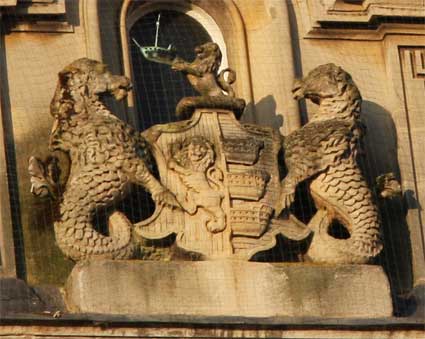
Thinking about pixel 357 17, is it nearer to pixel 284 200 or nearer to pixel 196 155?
pixel 284 200

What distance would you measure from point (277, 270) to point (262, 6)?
10.3 ft

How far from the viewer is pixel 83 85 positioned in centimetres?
3919

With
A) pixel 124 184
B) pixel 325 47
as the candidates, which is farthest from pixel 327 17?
pixel 124 184

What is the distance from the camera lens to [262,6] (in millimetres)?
40750

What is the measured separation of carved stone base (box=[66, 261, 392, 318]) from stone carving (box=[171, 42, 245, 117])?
1.56m

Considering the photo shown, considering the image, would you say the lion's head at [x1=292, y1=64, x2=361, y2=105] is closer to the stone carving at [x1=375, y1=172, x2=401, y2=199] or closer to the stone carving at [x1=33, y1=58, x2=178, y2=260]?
the stone carving at [x1=375, y1=172, x2=401, y2=199]

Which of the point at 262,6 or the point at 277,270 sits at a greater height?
the point at 262,6

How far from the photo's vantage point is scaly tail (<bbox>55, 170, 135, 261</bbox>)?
38.5 metres

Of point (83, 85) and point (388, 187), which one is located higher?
point (83, 85)

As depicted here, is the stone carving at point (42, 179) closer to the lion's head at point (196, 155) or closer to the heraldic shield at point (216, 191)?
the heraldic shield at point (216, 191)

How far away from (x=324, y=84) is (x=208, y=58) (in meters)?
1.06

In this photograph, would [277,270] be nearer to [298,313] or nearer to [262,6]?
[298,313]

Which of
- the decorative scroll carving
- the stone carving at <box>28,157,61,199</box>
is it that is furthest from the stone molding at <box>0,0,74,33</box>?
the decorative scroll carving

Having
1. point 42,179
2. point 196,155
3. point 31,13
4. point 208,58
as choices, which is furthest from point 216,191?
point 31,13
